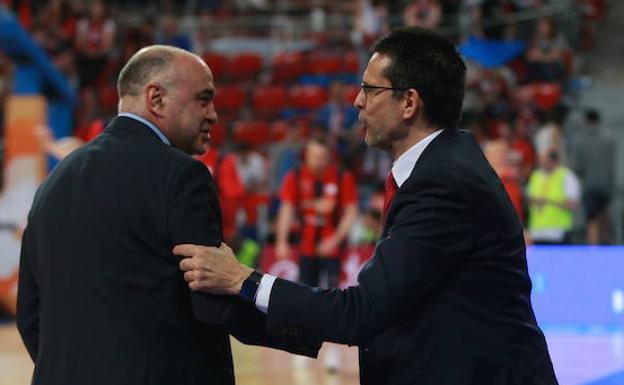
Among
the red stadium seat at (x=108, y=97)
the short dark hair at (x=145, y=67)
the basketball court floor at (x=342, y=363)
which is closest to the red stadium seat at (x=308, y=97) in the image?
the red stadium seat at (x=108, y=97)

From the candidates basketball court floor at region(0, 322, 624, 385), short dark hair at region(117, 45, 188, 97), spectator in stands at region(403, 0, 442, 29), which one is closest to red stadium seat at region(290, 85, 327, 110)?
spectator in stands at region(403, 0, 442, 29)

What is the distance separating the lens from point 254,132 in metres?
18.9

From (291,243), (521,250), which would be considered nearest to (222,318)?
(521,250)

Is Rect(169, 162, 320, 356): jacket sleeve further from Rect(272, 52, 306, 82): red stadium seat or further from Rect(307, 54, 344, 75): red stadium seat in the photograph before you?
Rect(272, 52, 306, 82): red stadium seat

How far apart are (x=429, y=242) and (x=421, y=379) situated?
40 centimetres

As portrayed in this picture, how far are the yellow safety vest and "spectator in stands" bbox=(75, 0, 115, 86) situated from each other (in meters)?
9.64

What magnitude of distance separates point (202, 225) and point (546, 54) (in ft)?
47.9

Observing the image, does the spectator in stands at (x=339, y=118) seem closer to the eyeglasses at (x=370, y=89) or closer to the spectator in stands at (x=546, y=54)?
the spectator in stands at (x=546, y=54)

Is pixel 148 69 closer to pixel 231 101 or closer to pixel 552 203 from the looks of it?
pixel 552 203

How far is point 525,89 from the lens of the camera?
1733cm

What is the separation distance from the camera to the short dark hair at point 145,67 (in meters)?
3.57

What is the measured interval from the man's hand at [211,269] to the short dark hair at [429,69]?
2.38ft

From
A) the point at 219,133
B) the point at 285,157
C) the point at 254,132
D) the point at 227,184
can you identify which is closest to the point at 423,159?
the point at 227,184

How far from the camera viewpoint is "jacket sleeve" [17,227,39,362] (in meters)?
3.66
